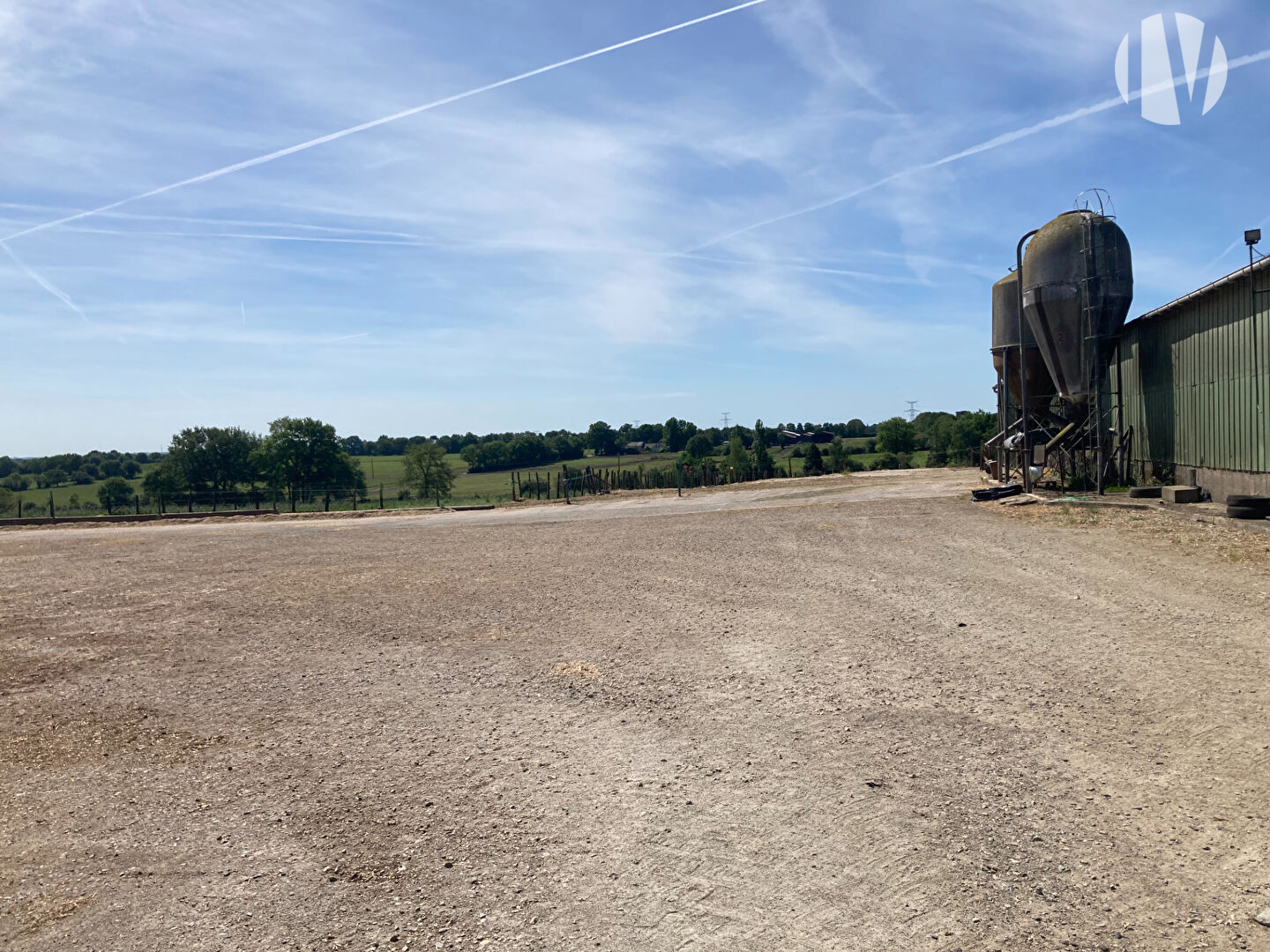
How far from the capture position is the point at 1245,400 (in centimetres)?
1572

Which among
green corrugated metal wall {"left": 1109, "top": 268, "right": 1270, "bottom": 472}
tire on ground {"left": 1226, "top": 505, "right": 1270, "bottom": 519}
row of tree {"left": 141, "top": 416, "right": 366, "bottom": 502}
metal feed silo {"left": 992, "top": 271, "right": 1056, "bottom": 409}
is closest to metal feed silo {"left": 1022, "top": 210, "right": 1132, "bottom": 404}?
green corrugated metal wall {"left": 1109, "top": 268, "right": 1270, "bottom": 472}

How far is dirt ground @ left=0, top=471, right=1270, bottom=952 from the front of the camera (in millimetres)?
3582

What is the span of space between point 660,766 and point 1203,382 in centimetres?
1802

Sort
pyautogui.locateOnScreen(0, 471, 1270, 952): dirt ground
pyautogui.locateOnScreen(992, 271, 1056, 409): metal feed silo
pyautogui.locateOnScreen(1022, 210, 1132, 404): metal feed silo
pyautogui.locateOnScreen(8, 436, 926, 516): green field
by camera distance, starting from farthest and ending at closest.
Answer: pyautogui.locateOnScreen(8, 436, 926, 516): green field
pyautogui.locateOnScreen(992, 271, 1056, 409): metal feed silo
pyautogui.locateOnScreen(1022, 210, 1132, 404): metal feed silo
pyautogui.locateOnScreen(0, 471, 1270, 952): dirt ground

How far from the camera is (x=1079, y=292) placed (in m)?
21.4

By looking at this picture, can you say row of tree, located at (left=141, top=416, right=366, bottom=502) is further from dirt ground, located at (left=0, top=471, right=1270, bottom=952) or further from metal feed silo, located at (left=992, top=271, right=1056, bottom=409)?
dirt ground, located at (left=0, top=471, right=1270, bottom=952)

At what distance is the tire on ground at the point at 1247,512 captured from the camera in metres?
14.2

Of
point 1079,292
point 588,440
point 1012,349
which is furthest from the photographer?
point 588,440

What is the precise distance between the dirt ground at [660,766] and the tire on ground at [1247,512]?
3.61 metres

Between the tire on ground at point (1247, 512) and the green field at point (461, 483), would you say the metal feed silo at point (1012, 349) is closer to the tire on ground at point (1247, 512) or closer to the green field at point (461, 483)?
the tire on ground at point (1247, 512)

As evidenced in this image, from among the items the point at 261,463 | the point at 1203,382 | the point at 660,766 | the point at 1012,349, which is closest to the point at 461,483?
the point at 261,463

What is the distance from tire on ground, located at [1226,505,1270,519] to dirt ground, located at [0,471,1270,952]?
361 cm

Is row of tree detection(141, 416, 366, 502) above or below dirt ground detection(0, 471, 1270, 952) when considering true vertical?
above

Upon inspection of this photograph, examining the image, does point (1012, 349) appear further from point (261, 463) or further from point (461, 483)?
point (461, 483)
